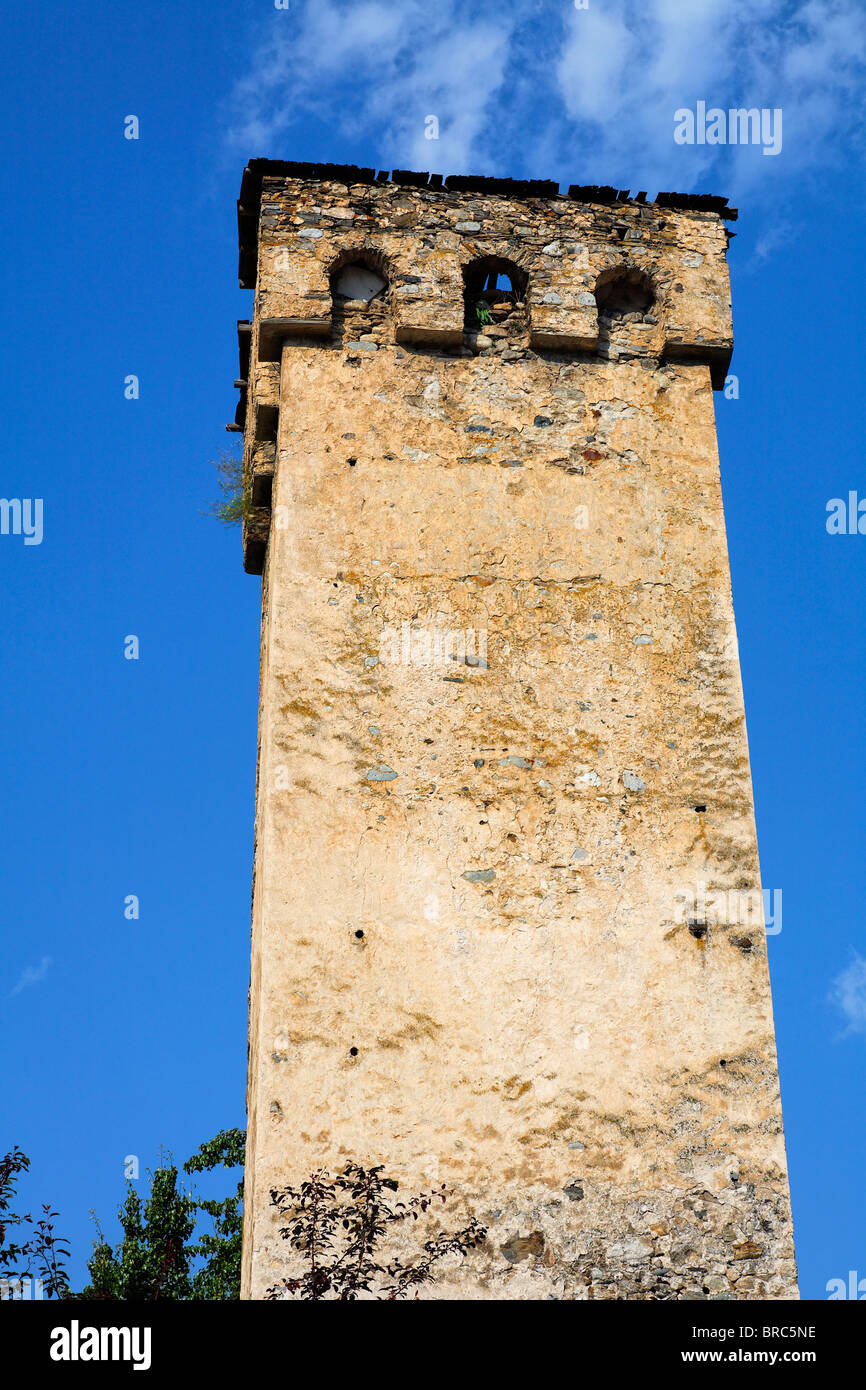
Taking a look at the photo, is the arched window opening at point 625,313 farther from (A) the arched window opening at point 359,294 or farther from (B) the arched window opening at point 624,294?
(A) the arched window opening at point 359,294

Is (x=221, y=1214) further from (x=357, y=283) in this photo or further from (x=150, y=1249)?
(x=357, y=283)

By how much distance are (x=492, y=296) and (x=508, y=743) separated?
8.69 ft

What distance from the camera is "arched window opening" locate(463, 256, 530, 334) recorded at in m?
8.62

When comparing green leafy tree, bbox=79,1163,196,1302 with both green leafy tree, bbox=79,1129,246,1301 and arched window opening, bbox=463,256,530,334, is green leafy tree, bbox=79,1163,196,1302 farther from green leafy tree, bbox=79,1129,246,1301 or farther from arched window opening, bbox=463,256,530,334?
arched window opening, bbox=463,256,530,334

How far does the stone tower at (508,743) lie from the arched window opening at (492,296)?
0.06ft

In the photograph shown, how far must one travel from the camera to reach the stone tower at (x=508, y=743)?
6883 mm

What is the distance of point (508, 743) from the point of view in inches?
299

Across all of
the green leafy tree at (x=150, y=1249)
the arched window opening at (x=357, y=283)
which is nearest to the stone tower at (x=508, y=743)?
the arched window opening at (x=357, y=283)

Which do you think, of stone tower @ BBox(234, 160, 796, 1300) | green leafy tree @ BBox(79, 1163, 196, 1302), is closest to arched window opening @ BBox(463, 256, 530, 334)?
stone tower @ BBox(234, 160, 796, 1300)

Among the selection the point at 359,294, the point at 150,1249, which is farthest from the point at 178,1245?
the point at 359,294

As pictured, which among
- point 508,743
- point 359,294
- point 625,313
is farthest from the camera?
point 625,313

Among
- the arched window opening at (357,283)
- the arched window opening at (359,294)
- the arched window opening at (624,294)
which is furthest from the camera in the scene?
the arched window opening at (624,294)
